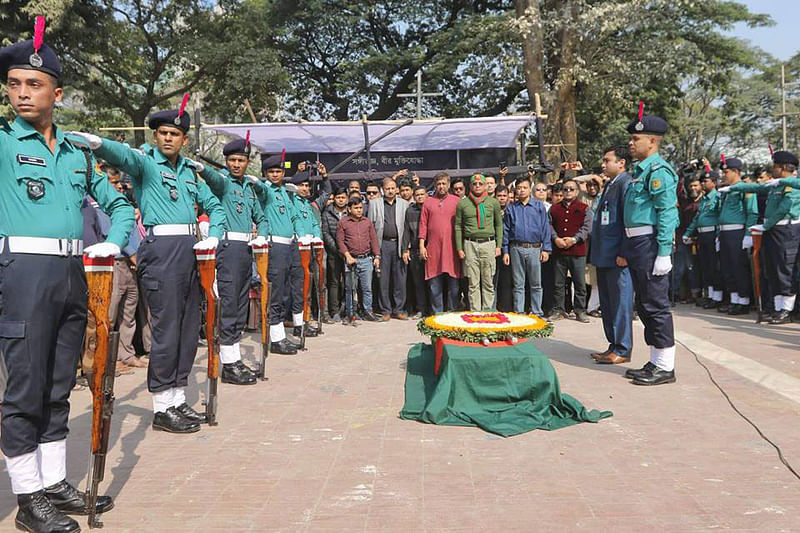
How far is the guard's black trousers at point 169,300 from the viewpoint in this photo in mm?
4527

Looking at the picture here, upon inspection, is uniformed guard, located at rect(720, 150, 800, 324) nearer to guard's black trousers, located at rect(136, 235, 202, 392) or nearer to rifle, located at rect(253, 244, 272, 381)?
rifle, located at rect(253, 244, 272, 381)

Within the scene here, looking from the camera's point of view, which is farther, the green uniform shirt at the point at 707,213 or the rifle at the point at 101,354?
the green uniform shirt at the point at 707,213

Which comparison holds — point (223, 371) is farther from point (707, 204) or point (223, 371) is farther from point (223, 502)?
point (707, 204)

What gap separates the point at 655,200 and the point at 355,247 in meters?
4.82

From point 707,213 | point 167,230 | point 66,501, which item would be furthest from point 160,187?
point 707,213

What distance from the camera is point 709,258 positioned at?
10.8 m

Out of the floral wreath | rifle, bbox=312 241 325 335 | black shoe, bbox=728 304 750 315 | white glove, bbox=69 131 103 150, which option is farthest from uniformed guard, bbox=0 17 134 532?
black shoe, bbox=728 304 750 315

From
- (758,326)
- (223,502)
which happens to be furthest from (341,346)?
(758,326)

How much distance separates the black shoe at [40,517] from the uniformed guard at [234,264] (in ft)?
9.45

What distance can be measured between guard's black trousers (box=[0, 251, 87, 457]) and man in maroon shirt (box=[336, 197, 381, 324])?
6.60 metres

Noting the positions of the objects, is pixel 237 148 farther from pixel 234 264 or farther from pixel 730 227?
pixel 730 227

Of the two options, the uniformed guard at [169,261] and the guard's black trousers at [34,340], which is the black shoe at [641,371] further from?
the guard's black trousers at [34,340]

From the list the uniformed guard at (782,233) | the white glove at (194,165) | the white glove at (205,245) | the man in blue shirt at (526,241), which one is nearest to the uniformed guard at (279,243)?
the white glove at (194,165)

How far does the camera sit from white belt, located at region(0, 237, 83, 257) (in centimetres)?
306
